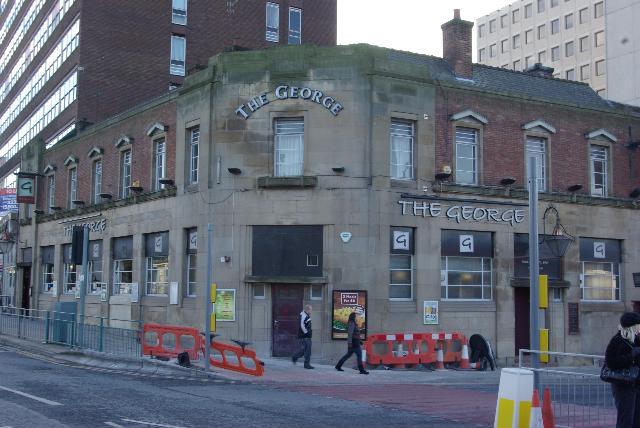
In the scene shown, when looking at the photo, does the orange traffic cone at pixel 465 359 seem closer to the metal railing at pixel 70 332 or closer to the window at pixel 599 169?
the window at pixel 599 169

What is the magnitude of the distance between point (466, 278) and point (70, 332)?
12.8 m

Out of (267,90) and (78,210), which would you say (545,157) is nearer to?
(267,90)

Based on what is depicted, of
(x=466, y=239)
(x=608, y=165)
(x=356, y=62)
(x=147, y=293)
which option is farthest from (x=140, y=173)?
(x=608, y=165)

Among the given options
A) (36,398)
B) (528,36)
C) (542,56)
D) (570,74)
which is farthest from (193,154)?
(528,36)

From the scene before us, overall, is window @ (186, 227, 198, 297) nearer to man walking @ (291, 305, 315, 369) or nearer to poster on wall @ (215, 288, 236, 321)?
poster on wall @ (215, 288, 236, 321)

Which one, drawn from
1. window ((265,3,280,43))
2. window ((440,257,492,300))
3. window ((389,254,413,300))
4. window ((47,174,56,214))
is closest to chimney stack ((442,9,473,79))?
window ((440,257,492,300))

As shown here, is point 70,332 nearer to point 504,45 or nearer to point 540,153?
point 540,153

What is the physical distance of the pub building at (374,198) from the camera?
2314 cm

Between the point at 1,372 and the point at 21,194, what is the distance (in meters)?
23.3

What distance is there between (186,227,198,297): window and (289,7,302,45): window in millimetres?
27997

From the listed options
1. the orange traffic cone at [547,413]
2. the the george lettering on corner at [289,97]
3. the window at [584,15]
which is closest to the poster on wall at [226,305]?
the the george lettering on corner at [289,97]

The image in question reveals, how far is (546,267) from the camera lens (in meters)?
26.6

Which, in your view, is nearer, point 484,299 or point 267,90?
point 267,90

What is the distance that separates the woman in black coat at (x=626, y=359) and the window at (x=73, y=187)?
Result: 30.0 metres
